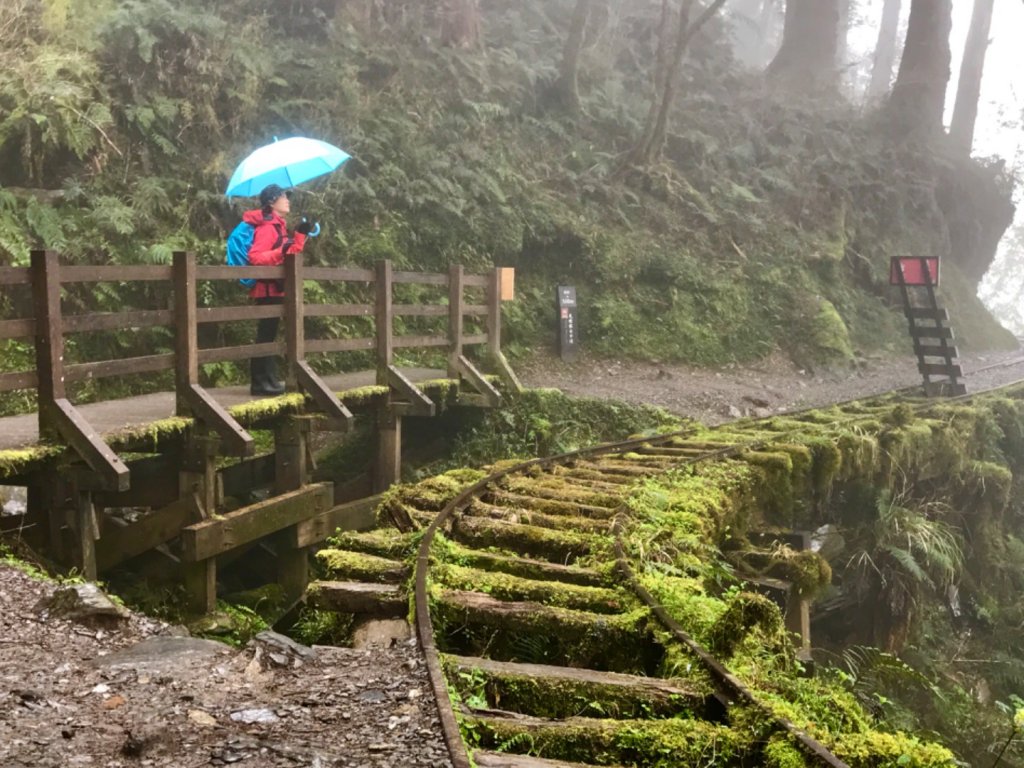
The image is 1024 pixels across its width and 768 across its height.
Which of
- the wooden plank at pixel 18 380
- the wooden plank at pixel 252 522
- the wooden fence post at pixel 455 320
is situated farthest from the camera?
the wooden fence post at pixel 455 320

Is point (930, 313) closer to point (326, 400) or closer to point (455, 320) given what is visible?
point (455, 320)

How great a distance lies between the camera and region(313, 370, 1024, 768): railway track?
314 cm

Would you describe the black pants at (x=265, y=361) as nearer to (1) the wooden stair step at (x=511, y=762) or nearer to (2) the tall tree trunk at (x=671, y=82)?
(1) the wooden stair step at (x=511, y=762)

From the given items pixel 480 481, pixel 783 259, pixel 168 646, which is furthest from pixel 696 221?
pixel 168 646

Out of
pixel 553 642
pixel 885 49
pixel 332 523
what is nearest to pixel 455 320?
pixel 332 523

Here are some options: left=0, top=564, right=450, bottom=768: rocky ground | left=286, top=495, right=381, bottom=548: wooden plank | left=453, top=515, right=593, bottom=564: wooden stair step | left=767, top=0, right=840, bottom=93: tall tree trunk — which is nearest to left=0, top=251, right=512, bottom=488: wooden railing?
left=286, top=495, right=381, bottom=548: wooden plank

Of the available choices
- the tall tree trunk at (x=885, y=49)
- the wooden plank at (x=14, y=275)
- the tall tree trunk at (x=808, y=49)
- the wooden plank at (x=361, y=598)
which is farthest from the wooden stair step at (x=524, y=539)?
the tall tree trunk at (x=885, y=49)

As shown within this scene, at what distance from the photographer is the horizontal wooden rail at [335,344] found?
873 centimetres

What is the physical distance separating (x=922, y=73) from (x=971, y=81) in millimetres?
8659

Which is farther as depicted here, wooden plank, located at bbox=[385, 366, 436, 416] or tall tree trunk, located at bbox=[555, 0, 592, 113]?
tall tree trunk, located at bbox=[555, 0, 592, 113]

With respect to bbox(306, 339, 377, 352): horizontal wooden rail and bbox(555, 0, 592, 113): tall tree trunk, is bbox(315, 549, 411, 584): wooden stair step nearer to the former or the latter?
bbox(306, 339, 377, 352): horizontal wooden rail

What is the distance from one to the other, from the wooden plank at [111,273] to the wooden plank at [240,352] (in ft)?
2.42

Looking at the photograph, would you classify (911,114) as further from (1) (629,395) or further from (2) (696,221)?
(1) (629,395)

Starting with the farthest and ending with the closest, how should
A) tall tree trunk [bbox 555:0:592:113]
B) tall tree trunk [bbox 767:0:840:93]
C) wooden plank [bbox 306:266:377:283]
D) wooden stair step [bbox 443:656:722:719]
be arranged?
tall tree trunk [bbox 767:0:840:93], tall tree trunk [bbox 555:0:592:113], wooden plank [bbox 306:266:377:283], wooden stair step [bbox 443:656:722:719]
